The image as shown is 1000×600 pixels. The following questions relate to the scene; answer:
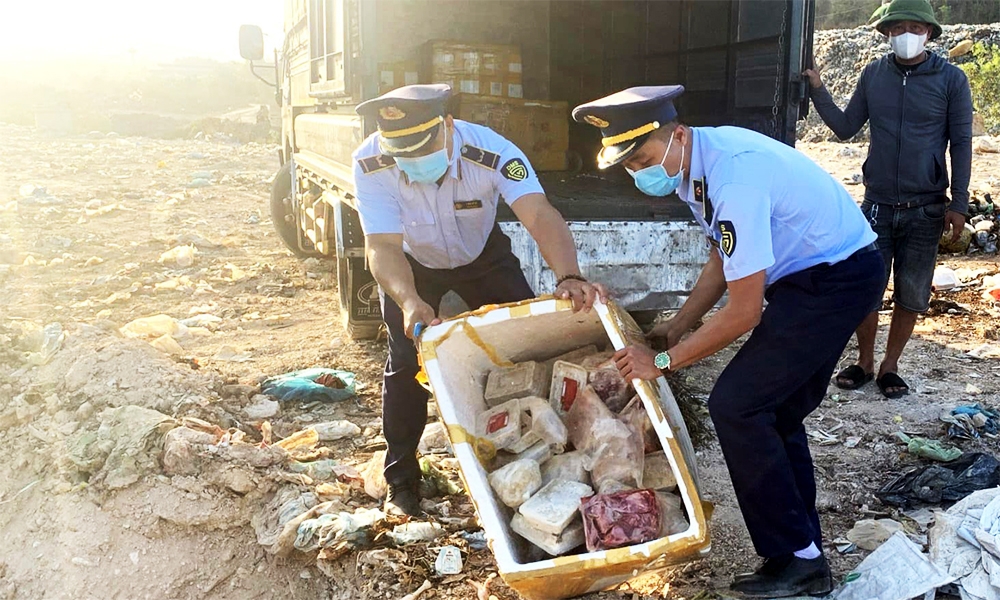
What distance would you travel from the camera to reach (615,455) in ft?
8.57

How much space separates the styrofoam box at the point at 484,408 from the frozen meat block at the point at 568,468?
20cm

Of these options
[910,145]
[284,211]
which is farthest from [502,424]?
[284,211]

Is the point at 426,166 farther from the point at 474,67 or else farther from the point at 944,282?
the point at 944,282

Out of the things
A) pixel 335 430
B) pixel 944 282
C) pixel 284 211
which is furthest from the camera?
pixel 284 211

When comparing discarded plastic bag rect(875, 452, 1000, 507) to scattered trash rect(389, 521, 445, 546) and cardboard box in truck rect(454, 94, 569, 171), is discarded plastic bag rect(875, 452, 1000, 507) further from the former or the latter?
cardboard box in truck rect(454, 94, 569, 171)

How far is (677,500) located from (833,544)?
0.84 meters

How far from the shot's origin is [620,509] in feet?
7.85

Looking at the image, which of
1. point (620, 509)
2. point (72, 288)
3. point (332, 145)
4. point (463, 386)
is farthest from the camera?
point (72, 288)

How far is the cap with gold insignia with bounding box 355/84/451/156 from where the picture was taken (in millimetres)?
2773

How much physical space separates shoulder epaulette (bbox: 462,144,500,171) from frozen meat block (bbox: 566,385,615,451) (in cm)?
86

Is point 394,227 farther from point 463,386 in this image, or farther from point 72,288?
point 72,288

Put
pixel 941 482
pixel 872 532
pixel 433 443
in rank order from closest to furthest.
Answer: pixel 872 532
pixel 941 482
pixel 433 443

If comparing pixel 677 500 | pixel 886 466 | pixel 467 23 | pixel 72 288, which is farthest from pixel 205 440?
pixel 467 23

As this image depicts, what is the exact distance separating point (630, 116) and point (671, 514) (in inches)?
45.2
